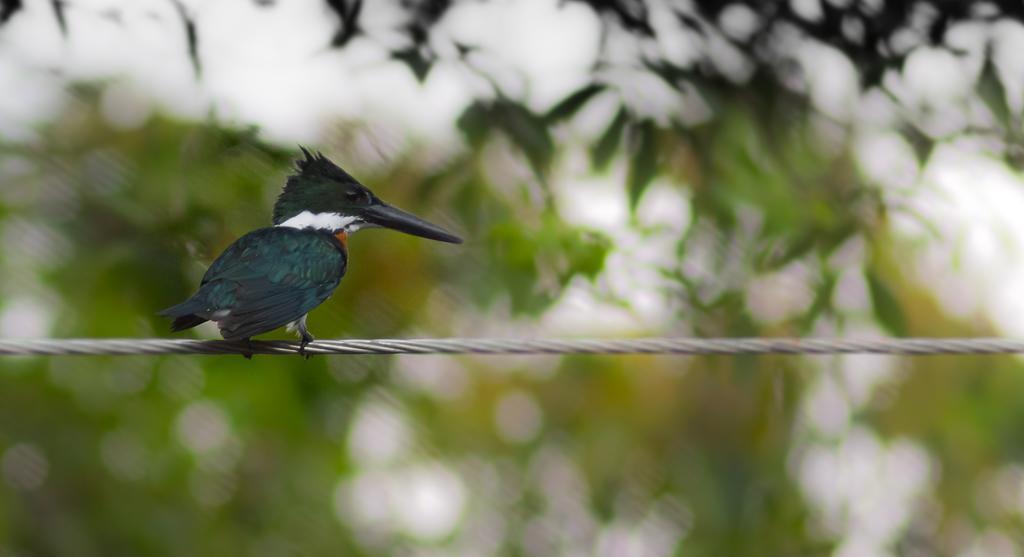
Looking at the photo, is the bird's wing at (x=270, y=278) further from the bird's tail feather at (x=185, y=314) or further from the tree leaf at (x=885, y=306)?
the tree leaf at (x=885, y=306)

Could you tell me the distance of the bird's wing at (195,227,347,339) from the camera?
5.45ft

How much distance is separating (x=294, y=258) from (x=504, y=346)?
42 cm

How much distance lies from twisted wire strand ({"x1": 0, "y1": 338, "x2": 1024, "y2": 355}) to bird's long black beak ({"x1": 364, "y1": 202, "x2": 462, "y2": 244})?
26cm

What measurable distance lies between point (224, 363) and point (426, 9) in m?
1.42

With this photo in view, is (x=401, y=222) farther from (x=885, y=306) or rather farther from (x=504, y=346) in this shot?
(x=885, y=306)

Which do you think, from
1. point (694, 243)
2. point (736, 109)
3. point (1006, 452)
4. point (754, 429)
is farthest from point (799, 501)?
point (736, 109)

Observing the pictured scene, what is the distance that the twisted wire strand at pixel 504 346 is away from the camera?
60.6 inches

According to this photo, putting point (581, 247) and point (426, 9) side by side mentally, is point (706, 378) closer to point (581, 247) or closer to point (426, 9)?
point (581, 247)

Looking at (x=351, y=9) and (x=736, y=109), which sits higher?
(x=351, y=9)

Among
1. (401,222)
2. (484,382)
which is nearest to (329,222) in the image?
(401,222)

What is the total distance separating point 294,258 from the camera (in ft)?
6.06

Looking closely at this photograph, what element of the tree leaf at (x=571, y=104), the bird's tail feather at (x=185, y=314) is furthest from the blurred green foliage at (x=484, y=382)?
the bird's tail feather at (x=185, y=314)

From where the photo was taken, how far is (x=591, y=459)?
4172 mm

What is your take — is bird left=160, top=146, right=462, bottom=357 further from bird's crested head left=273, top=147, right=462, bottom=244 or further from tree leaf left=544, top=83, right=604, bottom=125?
tree leaf left=544, top=83, right=604, bottom=125
